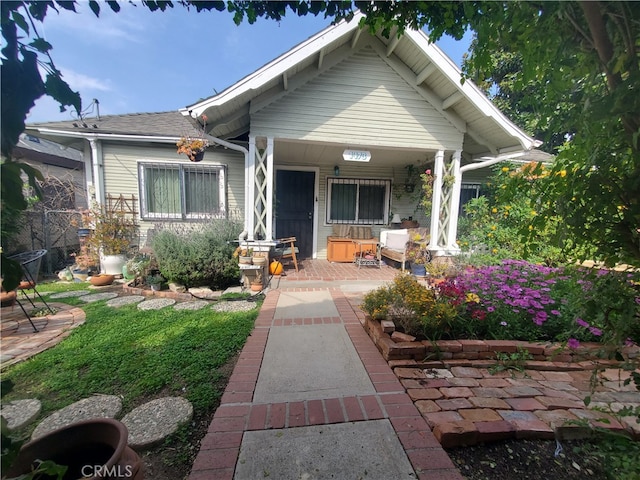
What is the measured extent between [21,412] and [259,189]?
3.98 metres

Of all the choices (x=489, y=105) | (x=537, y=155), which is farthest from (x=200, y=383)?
(x=537, y=155)

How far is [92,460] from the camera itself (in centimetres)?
119

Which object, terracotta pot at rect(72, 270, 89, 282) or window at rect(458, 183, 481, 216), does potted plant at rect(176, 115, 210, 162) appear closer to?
terracotta pot at rect(72, 270, 89, 282)

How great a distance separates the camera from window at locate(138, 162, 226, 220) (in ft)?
19.4

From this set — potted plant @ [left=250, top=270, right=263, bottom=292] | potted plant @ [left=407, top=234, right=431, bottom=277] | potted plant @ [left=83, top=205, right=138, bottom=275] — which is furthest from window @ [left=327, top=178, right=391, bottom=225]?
potted plant @ [left=83, top=205, right=138, bottom=275]

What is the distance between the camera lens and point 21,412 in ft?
6.02

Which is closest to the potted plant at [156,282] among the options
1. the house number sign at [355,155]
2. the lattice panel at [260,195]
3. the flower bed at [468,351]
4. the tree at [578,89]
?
the lattice panel at [260,195]

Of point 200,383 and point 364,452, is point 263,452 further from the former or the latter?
point 200,383

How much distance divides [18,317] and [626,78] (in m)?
5.89

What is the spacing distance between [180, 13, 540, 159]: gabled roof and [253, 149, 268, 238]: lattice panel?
775mm

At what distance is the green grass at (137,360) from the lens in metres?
2.04

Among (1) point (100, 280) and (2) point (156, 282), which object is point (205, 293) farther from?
(1) point (100, 280)

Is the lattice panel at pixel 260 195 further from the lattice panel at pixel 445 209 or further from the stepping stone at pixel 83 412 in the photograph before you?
the lattice panel at pixel 445 209

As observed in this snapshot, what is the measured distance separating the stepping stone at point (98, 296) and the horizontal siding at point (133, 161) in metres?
1.82
